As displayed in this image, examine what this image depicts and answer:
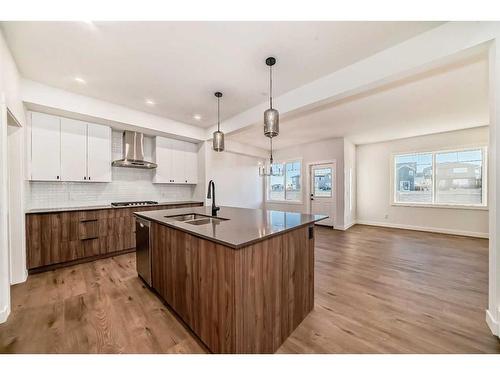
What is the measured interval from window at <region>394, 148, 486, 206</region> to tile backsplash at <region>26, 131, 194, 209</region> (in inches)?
237

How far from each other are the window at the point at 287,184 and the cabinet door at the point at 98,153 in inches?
210

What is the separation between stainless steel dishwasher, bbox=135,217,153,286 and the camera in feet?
7.79

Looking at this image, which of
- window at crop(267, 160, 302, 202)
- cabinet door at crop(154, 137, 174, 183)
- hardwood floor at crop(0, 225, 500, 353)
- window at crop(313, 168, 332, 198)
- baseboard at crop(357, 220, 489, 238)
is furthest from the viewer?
window at crop(267, 160, 302, 202)

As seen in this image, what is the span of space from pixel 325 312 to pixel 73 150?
4.35 m

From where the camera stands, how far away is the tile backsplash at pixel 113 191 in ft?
11.1

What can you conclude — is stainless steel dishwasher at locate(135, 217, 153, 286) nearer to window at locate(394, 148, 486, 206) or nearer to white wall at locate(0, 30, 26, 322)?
white wall at locate(0, 30, 26, 322)

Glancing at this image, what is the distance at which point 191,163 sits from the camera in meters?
5.04

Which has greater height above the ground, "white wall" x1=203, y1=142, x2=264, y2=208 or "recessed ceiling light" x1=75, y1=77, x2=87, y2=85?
"recessed ceiling light" x1=75, y1=77, x2=87, y2=85

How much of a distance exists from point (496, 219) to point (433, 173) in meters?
4.86

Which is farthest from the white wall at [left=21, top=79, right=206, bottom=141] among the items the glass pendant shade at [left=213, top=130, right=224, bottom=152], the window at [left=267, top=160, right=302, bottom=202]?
the window at [left=267, top=160, right=302, bottom=202]

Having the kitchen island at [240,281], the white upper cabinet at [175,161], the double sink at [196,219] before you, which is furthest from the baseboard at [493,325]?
the white upper cabinet at [175,161]

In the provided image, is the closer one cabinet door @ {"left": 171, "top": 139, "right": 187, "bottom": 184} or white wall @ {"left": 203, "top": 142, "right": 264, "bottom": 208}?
cabinet door @ {"left": 171, "top": 139, "right": 187, "bottom": 184}

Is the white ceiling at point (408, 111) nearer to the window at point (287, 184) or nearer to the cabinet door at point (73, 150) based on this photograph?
the window at point (287, 184)
